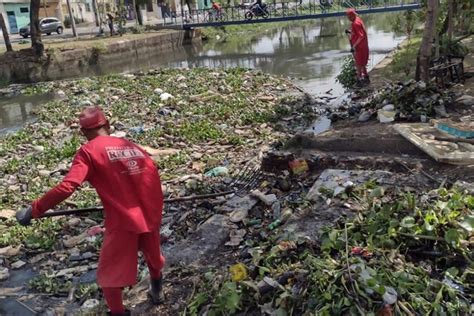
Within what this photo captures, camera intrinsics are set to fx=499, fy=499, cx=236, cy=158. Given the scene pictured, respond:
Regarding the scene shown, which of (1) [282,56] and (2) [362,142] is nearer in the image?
(2) [362,142]

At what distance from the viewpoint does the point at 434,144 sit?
502cm

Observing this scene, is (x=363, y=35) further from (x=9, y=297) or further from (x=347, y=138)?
(x=9, y=297)

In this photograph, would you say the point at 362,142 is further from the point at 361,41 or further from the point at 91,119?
the point at 361,41

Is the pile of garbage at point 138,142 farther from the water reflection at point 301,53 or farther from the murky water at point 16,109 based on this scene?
the water reflection at point 301,53

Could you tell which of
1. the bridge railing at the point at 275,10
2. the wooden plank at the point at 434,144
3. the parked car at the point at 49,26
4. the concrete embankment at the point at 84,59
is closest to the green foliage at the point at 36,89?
the concrete embankment at the point at 84,59

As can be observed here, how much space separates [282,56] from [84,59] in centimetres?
773

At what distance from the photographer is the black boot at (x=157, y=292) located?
10.5 feet

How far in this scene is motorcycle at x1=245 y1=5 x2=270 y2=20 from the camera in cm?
2570

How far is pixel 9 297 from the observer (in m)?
3.94

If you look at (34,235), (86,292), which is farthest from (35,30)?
(86,292)

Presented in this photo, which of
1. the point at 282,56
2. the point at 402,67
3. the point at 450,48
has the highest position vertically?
the point at 450,48

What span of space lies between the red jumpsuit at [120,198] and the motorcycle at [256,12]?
23.8 m

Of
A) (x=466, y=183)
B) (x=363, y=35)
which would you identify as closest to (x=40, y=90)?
(x=363, y=35)

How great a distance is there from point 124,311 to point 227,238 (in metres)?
1.22
